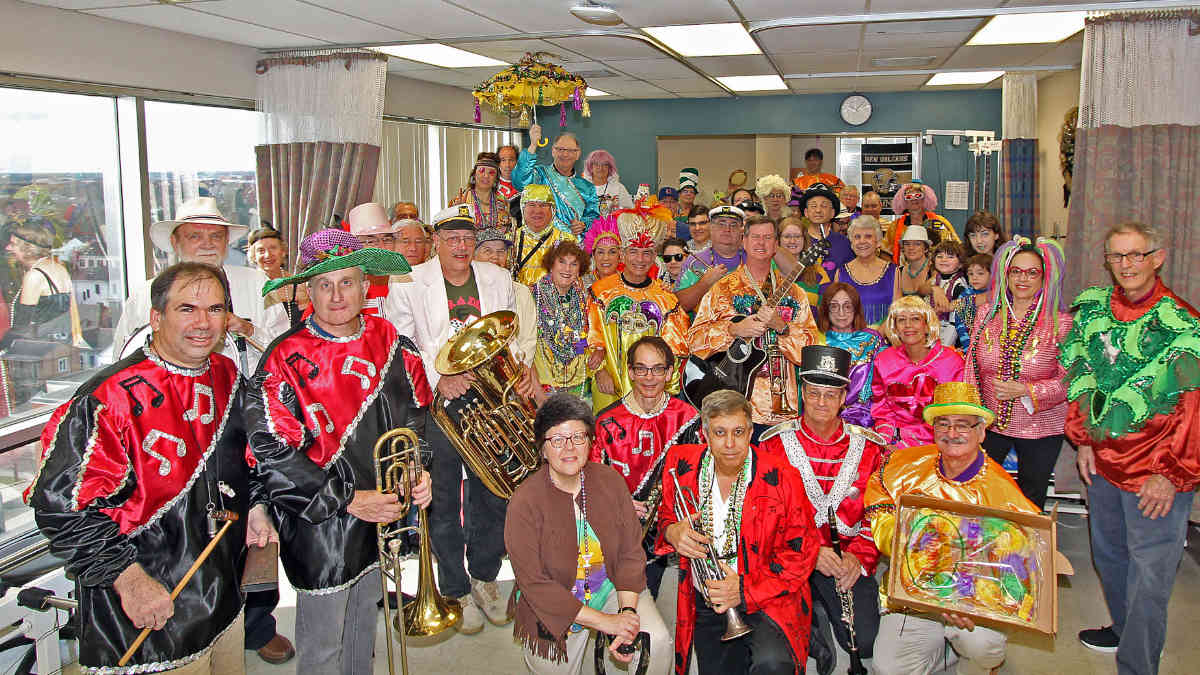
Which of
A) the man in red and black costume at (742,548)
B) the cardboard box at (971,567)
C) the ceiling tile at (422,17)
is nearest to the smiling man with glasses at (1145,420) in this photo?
the cardboard box at (971,567)

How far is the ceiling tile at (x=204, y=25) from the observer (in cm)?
506

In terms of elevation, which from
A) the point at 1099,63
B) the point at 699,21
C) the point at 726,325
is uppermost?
the point at 699,21

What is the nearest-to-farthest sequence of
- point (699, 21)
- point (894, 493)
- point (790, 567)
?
point (790, 567) → point (894, 493) → point (699, 21)

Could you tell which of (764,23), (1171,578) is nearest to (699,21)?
(764,23)

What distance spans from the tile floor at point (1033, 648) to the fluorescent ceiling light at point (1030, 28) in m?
3.91

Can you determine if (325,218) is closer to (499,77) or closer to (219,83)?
(219,83)

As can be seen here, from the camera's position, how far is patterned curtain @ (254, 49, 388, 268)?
21.6 ft

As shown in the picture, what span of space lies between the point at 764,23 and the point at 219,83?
163 inches

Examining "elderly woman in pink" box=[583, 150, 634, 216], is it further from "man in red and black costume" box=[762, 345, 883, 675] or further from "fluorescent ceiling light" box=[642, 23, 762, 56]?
"man in red and black costume" box=[762, 345, 883, 675]

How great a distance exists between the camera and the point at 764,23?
6.00 m

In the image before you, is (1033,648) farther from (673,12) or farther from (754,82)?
(754,82)

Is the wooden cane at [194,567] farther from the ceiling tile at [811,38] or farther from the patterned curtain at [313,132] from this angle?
the ceiling tile at [811,38]

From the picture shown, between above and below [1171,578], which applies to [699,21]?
above

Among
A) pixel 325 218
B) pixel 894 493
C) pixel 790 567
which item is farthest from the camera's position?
pixel 325 218
